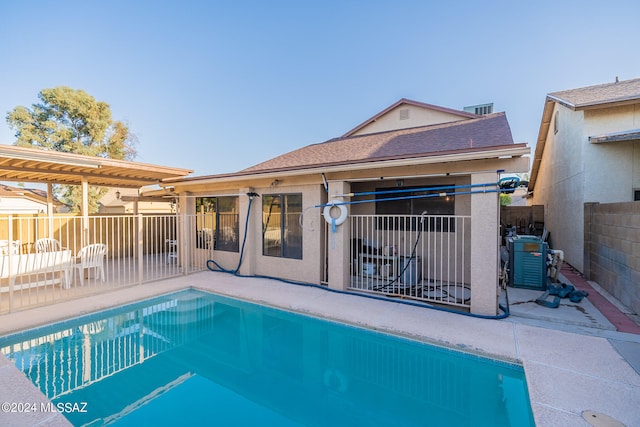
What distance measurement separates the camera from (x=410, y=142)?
9.36m

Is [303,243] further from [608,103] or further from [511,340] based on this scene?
[608,103]

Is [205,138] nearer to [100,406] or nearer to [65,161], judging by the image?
[65,161]

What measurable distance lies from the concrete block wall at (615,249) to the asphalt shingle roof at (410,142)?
2661mm

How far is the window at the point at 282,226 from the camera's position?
821cm

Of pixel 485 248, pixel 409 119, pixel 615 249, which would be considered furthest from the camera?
pixel 409 119

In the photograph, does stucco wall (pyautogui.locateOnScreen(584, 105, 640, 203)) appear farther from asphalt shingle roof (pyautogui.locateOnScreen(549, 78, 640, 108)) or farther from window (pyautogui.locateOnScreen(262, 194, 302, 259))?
window (pyautogui.locateOnScreen(262, 194, 302, 259))

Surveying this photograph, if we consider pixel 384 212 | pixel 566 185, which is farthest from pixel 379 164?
pixel 566 185

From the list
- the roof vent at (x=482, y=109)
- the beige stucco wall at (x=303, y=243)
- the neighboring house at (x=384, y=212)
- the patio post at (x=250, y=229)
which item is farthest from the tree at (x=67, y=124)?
the roof vent at (x=482, y=109)

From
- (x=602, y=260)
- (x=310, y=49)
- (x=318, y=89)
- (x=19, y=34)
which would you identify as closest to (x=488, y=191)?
(x=602, y=260)

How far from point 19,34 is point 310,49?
44.6ft

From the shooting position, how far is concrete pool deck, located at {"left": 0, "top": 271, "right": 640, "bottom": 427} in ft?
10.0

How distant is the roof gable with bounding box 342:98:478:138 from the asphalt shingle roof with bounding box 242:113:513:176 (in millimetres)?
650

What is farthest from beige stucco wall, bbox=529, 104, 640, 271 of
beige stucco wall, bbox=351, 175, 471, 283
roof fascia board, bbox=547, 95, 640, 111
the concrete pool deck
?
the concrete pool deck

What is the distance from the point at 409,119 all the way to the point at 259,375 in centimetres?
1056
